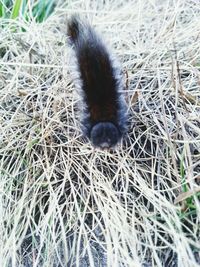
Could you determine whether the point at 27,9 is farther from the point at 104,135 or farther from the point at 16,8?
the point at 104,135

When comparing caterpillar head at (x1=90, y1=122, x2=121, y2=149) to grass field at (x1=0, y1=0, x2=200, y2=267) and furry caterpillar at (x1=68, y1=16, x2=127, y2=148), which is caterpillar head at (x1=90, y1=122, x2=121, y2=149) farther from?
grass field at (x1=0, y1=0, x2=200, y2=267)

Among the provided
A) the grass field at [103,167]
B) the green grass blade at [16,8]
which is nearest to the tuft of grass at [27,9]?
the green grass blade at [16,8]

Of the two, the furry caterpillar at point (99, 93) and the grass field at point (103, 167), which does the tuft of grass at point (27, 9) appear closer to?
the grass field at point (103, 167)

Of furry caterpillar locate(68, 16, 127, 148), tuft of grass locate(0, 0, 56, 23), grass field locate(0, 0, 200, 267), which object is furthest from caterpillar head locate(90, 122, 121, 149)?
tuft of grass locate(0, 0, 56, 23)

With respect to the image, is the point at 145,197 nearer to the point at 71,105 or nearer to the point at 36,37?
the point at 71,105

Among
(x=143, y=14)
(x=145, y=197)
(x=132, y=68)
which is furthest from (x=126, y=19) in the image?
(x=145, y=197)

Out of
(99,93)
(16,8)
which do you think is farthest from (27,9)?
(99,93)

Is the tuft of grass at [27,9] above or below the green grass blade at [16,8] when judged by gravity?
below

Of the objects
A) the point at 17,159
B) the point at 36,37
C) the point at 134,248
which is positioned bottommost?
the point at 134,248
